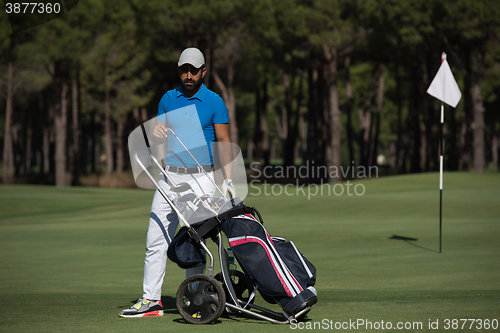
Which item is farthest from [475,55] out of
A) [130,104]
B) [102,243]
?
[102,243]

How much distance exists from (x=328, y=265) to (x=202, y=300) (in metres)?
4.16

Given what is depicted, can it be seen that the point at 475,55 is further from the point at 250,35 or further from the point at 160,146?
the point at 160,146

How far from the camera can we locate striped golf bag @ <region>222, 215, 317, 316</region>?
4.86m

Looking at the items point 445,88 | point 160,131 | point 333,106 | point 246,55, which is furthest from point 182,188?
point 246,55

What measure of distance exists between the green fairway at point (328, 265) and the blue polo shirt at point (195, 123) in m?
1.45

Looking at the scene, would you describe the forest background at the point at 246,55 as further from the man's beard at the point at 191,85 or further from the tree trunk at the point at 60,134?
the man's beard at the point at 191,85

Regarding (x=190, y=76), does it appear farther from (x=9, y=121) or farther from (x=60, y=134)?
(x=9, y=121)

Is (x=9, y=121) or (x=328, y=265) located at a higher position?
(x=9, y=121)

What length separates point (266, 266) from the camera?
4.89m

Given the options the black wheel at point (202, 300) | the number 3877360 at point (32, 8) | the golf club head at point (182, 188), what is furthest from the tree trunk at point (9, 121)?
the black wheel at point (202, 300)

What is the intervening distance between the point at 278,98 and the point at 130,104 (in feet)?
81.9

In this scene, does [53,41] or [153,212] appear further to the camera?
[53,41]

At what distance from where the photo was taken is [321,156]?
4241 centimetres

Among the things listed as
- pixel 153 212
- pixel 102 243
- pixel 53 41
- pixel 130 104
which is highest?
pixel 53 41
